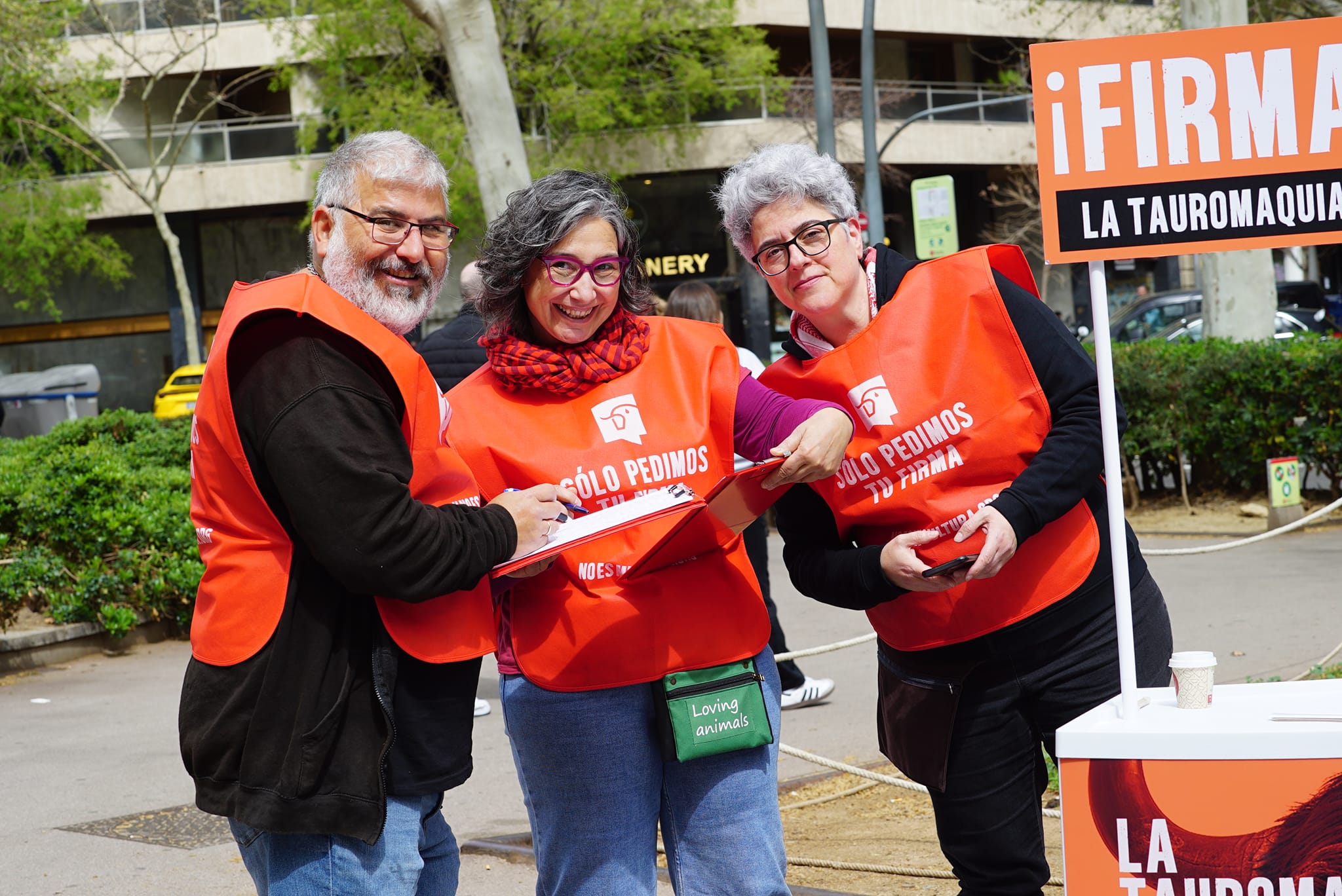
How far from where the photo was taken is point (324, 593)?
2.35 meters

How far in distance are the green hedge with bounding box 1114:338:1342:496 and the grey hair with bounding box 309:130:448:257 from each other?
10.7 meters

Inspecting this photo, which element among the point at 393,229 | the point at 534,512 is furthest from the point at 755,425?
the point at 393,229

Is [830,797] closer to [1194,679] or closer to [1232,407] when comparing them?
[1194,679]

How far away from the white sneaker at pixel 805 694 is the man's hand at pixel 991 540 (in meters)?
4.47

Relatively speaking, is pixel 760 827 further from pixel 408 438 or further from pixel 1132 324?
pixel 1132 324

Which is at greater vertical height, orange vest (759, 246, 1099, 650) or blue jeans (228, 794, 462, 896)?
orange vest (759, 246, 1099, 650)

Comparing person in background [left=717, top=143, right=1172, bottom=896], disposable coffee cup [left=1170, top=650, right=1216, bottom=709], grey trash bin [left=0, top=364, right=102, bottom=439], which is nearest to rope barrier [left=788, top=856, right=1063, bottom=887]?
person in background [left=717, top=143, right=1172, bottom=896]

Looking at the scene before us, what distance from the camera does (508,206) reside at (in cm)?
295

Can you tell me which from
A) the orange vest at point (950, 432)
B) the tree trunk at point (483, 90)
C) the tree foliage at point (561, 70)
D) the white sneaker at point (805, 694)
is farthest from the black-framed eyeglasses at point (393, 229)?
the tree foliage at point (561, 70)

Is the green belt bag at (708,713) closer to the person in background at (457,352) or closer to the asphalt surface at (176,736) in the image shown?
the asphalt surface at (176,736)

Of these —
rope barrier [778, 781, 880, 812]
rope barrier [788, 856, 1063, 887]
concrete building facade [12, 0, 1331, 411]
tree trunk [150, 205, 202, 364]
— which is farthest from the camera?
concrete building facade [12, 0, 1331, 411]

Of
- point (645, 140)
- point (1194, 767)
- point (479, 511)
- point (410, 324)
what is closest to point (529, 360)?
point (410, 324)

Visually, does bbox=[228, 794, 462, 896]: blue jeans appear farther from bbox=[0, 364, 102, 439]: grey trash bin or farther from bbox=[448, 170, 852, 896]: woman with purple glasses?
bbox=[0, 364, 102, 439]: grey trash bin

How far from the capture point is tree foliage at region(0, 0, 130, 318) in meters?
27.0
